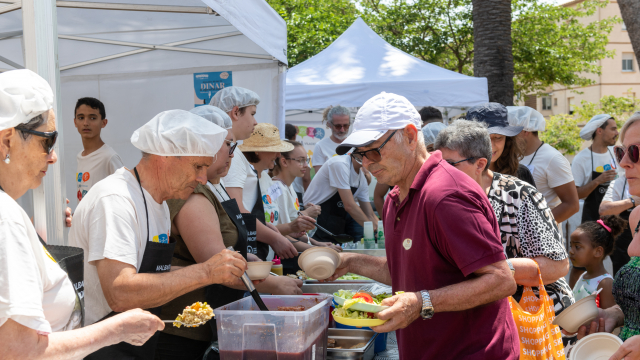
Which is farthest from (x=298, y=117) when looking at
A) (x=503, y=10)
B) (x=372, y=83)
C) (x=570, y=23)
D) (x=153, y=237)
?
(x=570, y=23)

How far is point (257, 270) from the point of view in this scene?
2.36 metres

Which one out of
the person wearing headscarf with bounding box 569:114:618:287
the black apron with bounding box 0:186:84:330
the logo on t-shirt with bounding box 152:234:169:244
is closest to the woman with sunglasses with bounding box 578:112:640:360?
the logo on t-shirt with bounding box 152:234:169:244

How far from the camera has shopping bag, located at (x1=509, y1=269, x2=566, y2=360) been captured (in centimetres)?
229

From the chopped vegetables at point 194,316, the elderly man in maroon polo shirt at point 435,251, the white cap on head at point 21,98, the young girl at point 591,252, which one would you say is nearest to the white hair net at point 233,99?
the elderly man in maroon polo shirt at point 435,251

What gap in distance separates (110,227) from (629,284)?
2.25 m

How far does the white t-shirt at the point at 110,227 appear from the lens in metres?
1.79

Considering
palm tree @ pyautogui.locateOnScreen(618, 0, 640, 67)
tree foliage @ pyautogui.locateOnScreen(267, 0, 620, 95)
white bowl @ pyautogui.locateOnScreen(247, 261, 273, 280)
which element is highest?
tree foliage @ pyautogui.locateOnScreen(267, 0, 620, 95)

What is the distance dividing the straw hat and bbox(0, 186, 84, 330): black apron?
2226mm

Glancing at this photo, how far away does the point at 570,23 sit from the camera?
20531 mm

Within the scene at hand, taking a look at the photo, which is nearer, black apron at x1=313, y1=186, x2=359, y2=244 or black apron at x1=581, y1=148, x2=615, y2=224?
black apron at x1=313, y1=186, x2=359, y2=244

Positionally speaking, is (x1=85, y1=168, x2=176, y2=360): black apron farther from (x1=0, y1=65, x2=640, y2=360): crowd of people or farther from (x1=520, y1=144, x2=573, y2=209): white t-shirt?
(x1=520, y1=144, x2=573, y2=209): white t-shirt

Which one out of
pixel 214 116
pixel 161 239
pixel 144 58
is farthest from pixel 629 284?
pixel 144 58

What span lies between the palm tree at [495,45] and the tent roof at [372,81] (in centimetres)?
125

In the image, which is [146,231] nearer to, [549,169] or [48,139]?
[48,139]
